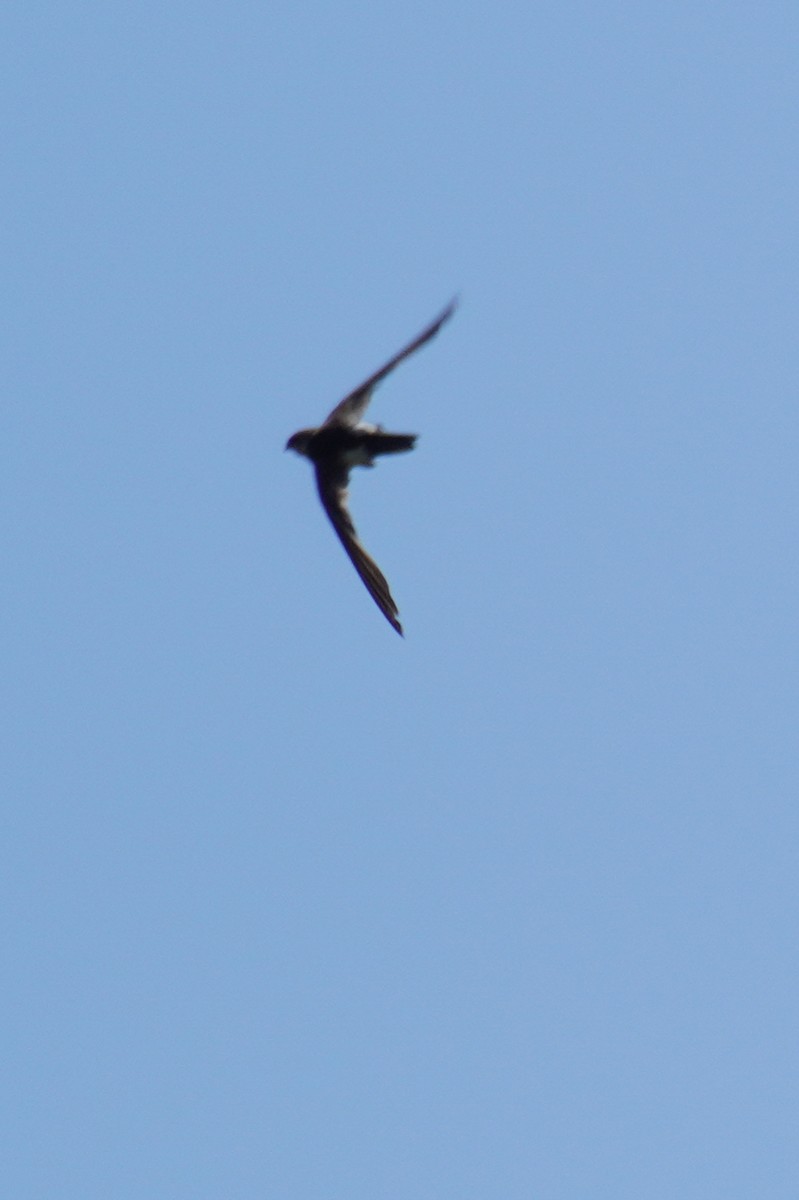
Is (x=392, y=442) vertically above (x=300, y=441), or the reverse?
(x=300, y=441)

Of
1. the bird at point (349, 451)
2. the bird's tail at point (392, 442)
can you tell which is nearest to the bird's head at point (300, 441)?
the bird at point (349, 451)

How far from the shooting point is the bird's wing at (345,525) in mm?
12828

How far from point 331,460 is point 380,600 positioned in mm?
1500

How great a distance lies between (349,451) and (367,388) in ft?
1.68

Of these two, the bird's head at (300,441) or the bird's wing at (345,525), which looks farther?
the bird's head at (300,441)

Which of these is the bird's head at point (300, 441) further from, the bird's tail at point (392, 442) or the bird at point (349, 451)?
the bird's tail at point (392, 442)

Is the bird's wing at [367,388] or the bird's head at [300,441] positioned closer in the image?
the bird's wing at [367,388]

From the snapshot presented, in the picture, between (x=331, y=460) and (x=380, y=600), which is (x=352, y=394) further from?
(x=380, y=600)

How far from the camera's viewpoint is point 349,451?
13555 millimetres

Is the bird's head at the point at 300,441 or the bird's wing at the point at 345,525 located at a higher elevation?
the bird's head at the point at 300,441

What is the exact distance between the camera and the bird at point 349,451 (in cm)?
1295

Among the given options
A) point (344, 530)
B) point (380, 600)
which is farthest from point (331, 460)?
point (380, 600)

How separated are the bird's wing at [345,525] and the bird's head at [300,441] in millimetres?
227

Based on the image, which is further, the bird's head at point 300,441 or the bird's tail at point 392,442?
the bird's head at point 300,441
